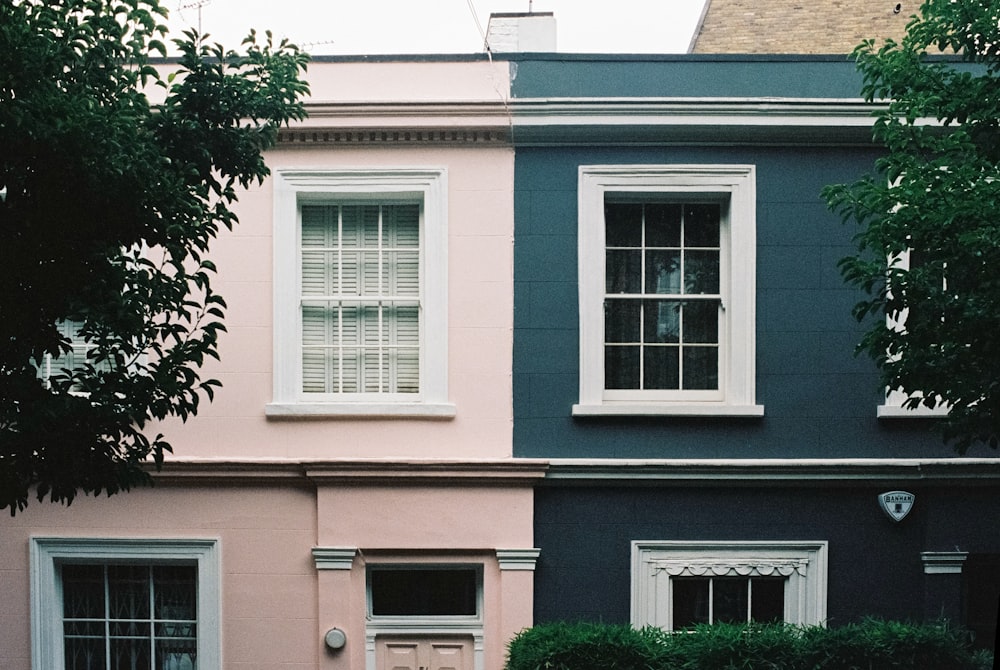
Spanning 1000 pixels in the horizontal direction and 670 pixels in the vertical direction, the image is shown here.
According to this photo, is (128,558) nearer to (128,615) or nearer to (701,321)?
(128,615)

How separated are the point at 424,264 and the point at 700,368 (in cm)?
248

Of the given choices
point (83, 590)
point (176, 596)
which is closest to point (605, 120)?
point (176, 596)

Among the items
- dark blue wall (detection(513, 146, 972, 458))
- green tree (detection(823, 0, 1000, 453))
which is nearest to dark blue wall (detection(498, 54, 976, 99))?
dark blue wall (detection(513, 146, 972, 458))

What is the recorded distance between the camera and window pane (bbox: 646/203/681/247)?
7383 mm

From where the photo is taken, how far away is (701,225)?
7.39 m

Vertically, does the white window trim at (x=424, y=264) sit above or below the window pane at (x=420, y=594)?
above

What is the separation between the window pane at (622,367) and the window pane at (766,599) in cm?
195

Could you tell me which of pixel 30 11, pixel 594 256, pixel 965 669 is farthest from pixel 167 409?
pixel 965 669

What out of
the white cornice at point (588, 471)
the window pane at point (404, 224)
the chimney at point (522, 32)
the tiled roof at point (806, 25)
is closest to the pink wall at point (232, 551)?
the white cornice at point (588, 471)

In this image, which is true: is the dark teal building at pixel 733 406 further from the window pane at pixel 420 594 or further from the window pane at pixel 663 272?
the window pane at pixel 420 594

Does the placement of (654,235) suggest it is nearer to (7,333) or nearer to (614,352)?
(614,352)

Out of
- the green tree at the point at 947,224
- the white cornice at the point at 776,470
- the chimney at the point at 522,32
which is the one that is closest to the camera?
the green tree at the point at 947,224

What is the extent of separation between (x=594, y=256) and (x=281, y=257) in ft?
8.49

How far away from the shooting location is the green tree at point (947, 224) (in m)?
5.12
